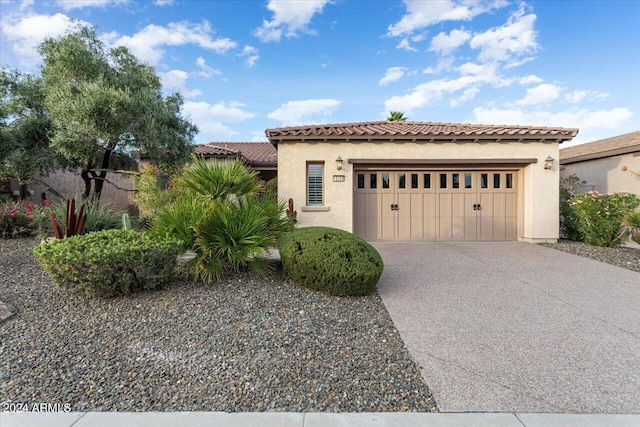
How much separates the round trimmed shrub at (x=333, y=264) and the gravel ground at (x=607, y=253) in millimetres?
6638

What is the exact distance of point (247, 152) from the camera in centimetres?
1531

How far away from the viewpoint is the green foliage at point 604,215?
8469 mm

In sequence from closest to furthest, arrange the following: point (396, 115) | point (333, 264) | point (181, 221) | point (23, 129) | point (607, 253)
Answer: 1. point (333, 264)
2. point (181, 221)
3. point (607, 253)
4. point (23, 129)
5. point (396, 115)

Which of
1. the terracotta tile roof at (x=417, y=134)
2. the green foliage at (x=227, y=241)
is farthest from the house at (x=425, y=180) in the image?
the green foliage at (x=227, y=241)

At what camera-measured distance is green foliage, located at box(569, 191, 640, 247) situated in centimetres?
847

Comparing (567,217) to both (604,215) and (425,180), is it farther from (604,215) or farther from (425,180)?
(425,180)

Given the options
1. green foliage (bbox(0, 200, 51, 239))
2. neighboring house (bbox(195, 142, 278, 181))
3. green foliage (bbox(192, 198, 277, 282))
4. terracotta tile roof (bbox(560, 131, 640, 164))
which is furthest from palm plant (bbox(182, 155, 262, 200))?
terracotta tile roof (bbox(560, 131, 640, 164))

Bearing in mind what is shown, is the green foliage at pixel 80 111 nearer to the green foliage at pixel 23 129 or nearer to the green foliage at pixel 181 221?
the green foliage at pixel 23 129

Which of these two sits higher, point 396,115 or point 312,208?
point 396,115

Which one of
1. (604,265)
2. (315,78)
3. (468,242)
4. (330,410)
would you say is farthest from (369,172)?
(330,410)

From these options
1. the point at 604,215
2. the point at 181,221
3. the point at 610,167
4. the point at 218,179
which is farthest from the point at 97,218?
the point at 610,167

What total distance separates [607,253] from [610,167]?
5.81m

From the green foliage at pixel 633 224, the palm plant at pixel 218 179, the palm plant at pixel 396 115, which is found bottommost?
the green foliage at pixel 633 224

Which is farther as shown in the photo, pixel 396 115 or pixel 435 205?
pixel 396 115
